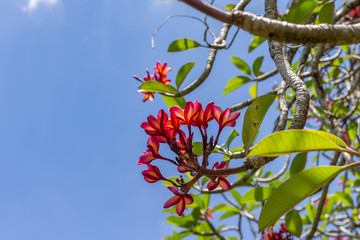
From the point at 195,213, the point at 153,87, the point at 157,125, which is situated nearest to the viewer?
the point at 157,125

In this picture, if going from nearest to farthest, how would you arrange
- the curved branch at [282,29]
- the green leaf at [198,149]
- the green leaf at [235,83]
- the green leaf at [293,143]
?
1. the curved branch at [282,29]
2. the green leaf at [293,143]
3. the green leaf at [198,149]
4. the green leaf at [235,83]

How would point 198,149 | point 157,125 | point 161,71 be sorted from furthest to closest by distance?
point 161,71, point 198,149, point 157,125

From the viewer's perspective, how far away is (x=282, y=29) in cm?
46

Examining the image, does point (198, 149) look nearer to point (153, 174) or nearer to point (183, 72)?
point (153, 174)

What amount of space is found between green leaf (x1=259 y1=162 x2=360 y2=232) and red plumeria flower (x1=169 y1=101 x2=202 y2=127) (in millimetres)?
256

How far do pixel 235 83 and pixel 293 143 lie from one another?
130 cm

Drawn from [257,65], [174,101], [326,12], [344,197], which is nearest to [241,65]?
[257,65]

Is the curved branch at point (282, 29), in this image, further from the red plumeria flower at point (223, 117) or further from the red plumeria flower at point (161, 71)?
the red plumeria flower at point (161, 71)

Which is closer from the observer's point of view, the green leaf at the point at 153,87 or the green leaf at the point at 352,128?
the green leaf at the point at 153,87

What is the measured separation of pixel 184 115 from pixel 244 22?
0.38 meters

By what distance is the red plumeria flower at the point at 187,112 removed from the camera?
0.81 m

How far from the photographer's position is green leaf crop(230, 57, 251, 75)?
199cm

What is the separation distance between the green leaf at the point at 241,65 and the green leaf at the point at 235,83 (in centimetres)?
10

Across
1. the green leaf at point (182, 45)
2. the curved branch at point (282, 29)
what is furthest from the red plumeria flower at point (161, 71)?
Result: the curved branch at point (282, 29)
